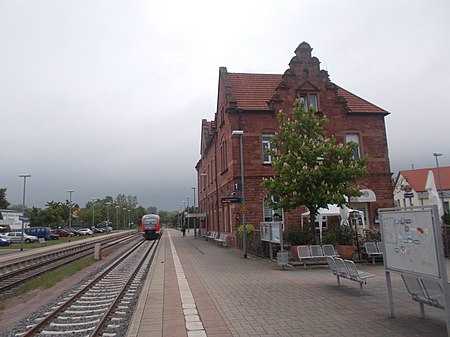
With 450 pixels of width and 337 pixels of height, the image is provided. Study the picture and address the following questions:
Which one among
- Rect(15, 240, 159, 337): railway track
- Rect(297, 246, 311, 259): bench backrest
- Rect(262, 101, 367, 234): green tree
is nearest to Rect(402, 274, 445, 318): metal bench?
Rect(15, 240, 159, 337): railway track

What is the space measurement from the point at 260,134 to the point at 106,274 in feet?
49.0

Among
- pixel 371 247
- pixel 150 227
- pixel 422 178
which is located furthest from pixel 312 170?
pixel 422 178

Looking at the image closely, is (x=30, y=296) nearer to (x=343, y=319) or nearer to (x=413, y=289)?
(x=343, y=319)

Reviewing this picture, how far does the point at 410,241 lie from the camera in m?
6.45

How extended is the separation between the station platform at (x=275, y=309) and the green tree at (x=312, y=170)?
3826mm

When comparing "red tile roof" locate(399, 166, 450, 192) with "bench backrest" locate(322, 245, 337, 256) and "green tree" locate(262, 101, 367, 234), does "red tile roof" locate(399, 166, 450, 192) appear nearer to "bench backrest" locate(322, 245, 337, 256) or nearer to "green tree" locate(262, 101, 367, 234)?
"green tree" locate(262, 101, 367, 234)

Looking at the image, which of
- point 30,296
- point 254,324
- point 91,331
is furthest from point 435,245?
point 30,296

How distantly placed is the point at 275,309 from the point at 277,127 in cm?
2062

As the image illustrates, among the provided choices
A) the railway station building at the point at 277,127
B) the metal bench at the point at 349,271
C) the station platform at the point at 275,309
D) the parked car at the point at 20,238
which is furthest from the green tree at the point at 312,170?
the parked car at the point at 20,238

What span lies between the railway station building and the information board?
18439mm

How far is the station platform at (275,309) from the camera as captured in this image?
6.56 m

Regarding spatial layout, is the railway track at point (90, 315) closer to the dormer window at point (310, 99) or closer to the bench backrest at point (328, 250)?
the bench backrest at point (328, 250)

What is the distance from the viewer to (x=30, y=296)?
12133 millimetres

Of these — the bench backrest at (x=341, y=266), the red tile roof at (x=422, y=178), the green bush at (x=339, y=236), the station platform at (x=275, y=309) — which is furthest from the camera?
the red tile roof at (x=422, y=178)
